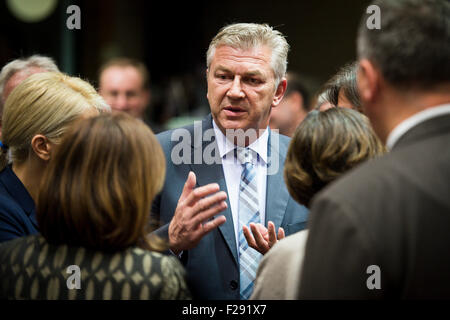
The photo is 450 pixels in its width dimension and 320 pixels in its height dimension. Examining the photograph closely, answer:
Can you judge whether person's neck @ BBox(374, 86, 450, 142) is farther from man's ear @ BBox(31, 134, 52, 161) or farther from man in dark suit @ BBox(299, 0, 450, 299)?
man's ear @ BBox(31, 134, 52, 161)

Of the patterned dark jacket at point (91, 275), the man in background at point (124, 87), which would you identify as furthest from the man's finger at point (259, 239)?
the man in background at point (124, 87)

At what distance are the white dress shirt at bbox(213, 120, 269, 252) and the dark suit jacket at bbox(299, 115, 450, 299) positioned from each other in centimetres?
125

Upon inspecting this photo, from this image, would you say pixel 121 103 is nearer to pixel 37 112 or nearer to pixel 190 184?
pixel 37 112

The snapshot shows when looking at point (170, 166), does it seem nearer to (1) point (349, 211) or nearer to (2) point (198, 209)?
(2) point (198, 209)

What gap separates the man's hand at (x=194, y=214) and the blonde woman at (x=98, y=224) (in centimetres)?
34

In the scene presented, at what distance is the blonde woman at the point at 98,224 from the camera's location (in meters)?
1.63

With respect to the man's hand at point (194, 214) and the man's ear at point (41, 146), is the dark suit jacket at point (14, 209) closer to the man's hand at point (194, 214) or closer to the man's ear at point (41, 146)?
the man's ear at point (41, 146)

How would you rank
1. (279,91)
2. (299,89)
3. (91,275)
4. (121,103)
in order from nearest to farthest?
(91,275) < (279,91) < (121,103) < (299,89)

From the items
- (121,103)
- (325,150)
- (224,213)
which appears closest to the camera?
(325,150)

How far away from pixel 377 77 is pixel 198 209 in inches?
34.4

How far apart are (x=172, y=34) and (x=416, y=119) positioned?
27.8 feet

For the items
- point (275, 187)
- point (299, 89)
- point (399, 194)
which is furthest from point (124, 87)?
point (399, 194)

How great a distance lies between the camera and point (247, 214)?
2596 millimetres
